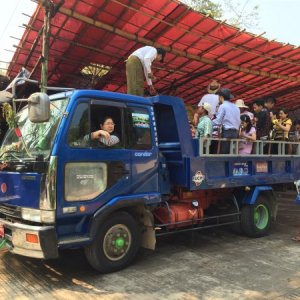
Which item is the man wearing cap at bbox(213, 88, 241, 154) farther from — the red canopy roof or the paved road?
the red canopy roof

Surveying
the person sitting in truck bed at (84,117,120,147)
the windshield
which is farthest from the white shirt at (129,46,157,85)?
the windshield

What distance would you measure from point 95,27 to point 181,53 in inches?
98.4

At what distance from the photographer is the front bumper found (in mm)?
4285

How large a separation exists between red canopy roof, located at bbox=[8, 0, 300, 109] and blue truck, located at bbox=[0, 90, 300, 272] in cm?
291

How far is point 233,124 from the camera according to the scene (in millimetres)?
6562

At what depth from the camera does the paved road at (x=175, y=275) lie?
433 cm

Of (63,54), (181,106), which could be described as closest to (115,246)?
(181,106)

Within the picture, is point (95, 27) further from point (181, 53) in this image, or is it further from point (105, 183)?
point (105, 183)

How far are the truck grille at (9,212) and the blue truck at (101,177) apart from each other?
0.01 metres

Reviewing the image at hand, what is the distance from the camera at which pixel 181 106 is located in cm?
584

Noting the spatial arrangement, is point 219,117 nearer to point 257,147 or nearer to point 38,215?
point 257,147

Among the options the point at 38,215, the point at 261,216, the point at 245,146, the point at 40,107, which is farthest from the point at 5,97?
the point at 261,216

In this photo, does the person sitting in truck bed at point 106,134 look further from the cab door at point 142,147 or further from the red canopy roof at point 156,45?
the red canopy roof at point 156,45

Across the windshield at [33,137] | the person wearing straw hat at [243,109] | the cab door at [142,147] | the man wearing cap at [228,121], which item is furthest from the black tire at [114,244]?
the person wearing straw hat at [243,109]
